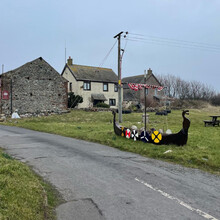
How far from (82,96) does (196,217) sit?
40960 mm

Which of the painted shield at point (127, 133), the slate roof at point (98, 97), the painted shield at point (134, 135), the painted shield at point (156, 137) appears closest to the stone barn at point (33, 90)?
the slate roof at point (98, 97)

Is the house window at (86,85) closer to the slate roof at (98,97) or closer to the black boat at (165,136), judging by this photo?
the slate roof at (98,97)

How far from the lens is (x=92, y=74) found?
4712 cm

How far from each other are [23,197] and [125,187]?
2.49 meters

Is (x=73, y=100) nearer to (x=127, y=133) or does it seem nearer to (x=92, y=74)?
(x=92, y=74)

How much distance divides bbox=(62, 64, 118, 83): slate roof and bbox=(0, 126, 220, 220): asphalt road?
3571 centimetres

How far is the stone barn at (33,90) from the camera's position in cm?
3338

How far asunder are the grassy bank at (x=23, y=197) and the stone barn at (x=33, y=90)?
29490 mm

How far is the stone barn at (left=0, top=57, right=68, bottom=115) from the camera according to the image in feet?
109

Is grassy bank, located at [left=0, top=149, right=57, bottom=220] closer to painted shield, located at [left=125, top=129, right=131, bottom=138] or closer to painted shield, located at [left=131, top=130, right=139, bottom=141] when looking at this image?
painted shield, located at [left=131, top=130, right=139, bottom=141]

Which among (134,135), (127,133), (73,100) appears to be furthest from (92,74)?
(134,135)

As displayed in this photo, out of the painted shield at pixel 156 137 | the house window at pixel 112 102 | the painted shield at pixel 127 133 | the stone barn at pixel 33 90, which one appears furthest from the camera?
the house window at pixel 112 102

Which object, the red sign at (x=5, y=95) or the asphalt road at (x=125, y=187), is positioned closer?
the asphalt road at (x=125, y=187)

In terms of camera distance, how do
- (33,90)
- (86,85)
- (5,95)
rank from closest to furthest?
(5,95) < (33,90) < (86,85)
